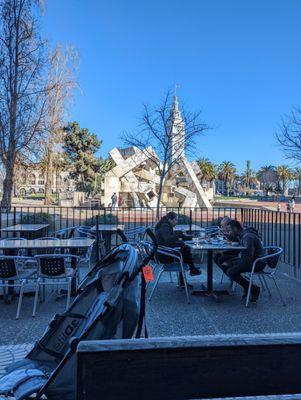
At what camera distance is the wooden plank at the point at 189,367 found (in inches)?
64.5

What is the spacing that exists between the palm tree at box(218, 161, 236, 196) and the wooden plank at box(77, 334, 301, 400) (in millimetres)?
107020

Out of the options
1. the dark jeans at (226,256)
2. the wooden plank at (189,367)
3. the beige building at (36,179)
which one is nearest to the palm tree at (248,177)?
the beige building at (36,179)

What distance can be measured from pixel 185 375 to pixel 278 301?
15.7 feet

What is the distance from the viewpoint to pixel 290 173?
96.2 meters

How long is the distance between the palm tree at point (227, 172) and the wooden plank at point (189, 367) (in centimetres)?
10702

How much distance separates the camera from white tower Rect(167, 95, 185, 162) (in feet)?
52.6

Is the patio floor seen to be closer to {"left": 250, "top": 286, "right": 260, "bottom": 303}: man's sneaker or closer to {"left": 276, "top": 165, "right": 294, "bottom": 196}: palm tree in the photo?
{"left": 250, "top": 286, "right": 260, "bottom": 303}: man's sneaker

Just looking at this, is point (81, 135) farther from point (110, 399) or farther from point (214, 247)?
point (110, 399)

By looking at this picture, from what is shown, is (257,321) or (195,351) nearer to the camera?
(195,351)

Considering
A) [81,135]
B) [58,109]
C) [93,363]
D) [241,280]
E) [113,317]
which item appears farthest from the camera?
[81,135]

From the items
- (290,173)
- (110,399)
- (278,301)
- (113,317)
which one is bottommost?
(278,301)

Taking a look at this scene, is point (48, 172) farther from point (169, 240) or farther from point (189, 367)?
point (189, 367)

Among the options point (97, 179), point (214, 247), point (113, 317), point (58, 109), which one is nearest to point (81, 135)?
point (97, 179)

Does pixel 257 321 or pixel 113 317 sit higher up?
pixel 113 317
